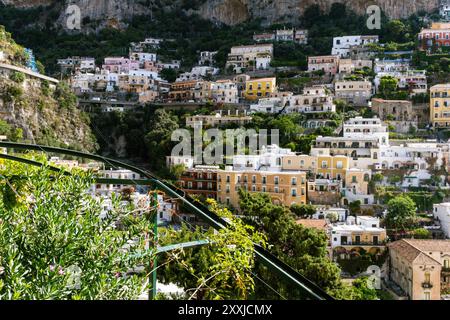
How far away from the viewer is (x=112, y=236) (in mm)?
1999

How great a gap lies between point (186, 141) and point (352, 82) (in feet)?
33.6

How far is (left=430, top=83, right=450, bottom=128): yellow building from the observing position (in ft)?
93.2

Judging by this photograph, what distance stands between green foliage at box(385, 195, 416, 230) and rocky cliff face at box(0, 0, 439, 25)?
2901cm

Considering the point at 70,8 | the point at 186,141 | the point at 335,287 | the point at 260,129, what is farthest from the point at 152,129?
the point at 70,8

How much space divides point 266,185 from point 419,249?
269 inches

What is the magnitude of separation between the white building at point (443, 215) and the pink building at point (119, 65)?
23.8 metres

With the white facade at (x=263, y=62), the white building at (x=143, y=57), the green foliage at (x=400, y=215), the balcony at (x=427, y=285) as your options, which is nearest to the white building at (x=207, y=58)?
the white building at (x=143, y=57)

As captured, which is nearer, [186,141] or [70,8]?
[186,141]

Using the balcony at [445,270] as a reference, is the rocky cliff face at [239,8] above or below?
above

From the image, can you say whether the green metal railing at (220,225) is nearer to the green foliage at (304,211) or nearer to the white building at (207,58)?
the green foliage at (304,211)

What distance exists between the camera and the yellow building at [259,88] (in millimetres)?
32531

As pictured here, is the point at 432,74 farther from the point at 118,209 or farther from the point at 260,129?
the point at 118,209

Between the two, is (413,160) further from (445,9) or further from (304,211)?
(445,9)

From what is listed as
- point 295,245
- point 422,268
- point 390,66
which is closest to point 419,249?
point 422,268
